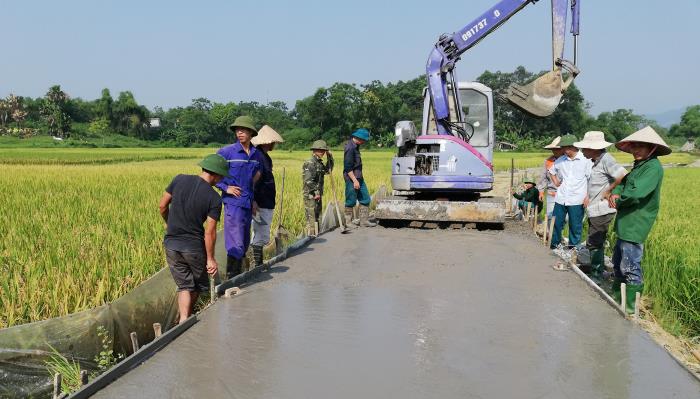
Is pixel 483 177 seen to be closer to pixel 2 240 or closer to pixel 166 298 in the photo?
pixel 166 298

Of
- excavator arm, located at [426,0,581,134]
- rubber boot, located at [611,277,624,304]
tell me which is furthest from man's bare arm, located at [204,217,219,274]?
excavator arm, located at [426,0,581,134]

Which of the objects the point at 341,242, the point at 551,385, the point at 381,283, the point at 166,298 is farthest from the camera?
the point at 341,242

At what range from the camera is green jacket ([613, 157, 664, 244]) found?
449 centimetres

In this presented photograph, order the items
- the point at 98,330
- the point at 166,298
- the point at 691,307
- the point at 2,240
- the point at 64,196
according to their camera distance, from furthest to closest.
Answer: the point at 64,196
the point at 2,240
the point at 691,307
the point at 166,298
the point at 98,330

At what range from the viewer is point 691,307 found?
4.60 meters

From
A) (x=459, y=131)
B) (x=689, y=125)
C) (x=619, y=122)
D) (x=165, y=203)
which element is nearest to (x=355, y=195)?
(x=459, y=131)

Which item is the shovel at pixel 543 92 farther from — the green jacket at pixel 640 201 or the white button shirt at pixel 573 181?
the green jacket at pixel 640 201

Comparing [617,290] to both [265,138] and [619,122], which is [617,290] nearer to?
[265,138]

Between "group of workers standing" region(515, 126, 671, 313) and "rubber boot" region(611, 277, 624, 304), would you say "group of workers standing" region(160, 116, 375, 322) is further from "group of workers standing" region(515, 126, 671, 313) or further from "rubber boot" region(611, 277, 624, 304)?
"rubber boot" region(611, 277, 624, 304)

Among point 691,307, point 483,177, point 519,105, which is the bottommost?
point 691,307

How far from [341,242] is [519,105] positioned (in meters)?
4.10

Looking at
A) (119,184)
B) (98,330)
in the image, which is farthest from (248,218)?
(119,184)

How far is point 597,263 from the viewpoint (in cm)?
623

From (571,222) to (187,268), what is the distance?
16.2 feet
